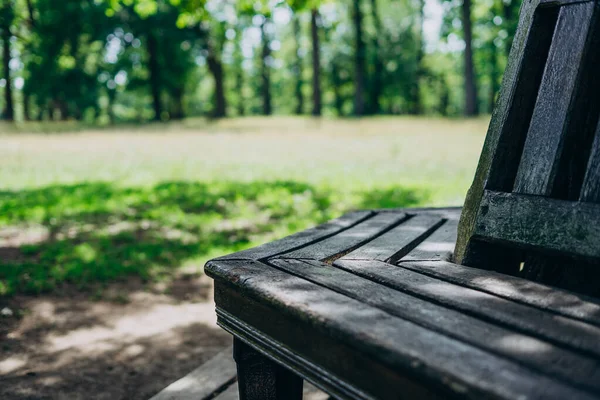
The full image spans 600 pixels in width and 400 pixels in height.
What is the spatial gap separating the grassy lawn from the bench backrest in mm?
3030

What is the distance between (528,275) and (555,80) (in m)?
0.66

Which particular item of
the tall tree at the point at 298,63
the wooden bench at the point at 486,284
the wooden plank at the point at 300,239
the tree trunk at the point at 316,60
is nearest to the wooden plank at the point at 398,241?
the wooden bench at the point at 486,284

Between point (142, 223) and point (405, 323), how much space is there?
4.85 m

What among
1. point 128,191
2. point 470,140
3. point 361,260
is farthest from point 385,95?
point 361,260

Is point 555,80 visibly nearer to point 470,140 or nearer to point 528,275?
point 528,275

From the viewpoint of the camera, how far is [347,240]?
6.61 ft

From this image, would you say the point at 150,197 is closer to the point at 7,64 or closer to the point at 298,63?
the point at 7,64

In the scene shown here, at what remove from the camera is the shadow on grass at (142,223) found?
416cm

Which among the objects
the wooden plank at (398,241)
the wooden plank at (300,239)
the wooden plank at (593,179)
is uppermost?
the wooden plank at (593,179)

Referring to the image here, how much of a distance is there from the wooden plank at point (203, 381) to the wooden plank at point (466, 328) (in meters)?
1.01

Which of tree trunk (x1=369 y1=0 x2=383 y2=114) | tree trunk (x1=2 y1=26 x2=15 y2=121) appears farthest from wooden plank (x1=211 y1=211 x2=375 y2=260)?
tree trunk (x1=369 y1=0 x2=383 y2=114)

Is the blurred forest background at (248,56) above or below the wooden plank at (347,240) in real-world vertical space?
above

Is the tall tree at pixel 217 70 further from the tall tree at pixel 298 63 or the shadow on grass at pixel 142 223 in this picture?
the shadow on grass at pixel 142 223

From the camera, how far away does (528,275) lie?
1740 millimetres
